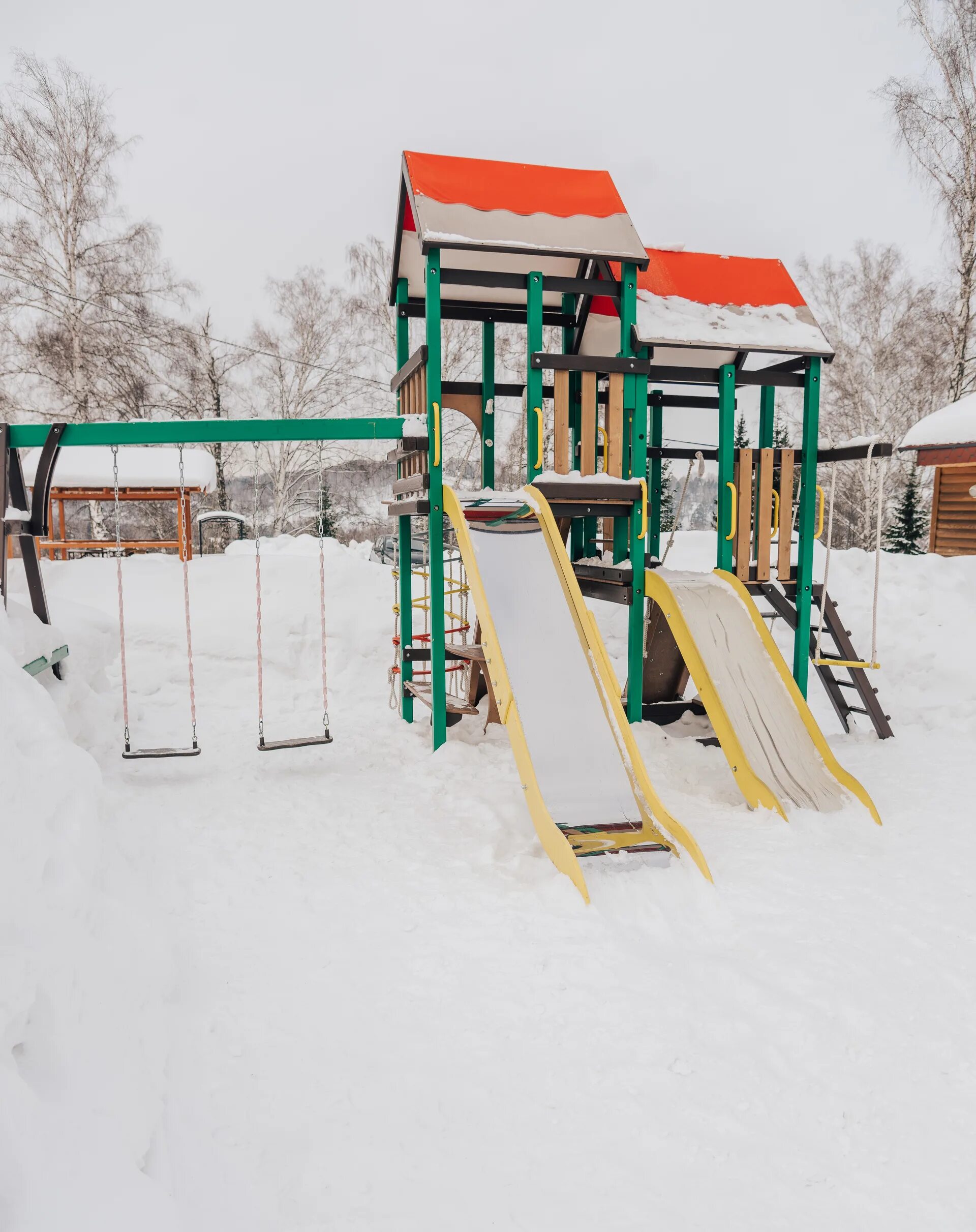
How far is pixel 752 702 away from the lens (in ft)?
18.1

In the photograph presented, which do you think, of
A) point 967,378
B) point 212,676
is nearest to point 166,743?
point 212,676

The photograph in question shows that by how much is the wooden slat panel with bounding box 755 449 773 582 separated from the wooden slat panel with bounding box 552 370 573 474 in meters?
2.05

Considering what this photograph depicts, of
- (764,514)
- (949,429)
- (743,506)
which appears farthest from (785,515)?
(949,429)

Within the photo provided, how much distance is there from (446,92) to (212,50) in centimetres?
620

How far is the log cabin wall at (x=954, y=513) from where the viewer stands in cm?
1414

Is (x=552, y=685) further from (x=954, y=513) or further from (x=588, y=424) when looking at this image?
(x=954, y=513)

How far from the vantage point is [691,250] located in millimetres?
7703

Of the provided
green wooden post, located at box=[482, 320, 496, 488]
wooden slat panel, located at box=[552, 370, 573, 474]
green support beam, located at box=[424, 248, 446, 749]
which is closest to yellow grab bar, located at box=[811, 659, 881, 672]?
wooden slat panel, located at box=[552, 370, 573, 474]

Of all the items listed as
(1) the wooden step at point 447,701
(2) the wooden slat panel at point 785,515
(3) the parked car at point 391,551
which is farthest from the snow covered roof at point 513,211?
(3) the parked car at point 391,551

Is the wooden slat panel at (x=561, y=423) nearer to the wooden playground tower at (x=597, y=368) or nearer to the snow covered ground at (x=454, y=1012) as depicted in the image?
the wooden playground tower at (x=597, y=368)

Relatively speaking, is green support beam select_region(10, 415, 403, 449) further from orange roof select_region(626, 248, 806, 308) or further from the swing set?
orange roof select_region(626, 248, 806, 308)

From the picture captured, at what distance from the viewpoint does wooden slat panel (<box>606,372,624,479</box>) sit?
20.9ft

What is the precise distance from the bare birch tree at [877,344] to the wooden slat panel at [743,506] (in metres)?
13.3

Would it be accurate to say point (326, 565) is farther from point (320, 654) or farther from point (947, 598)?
point (947, 598)
